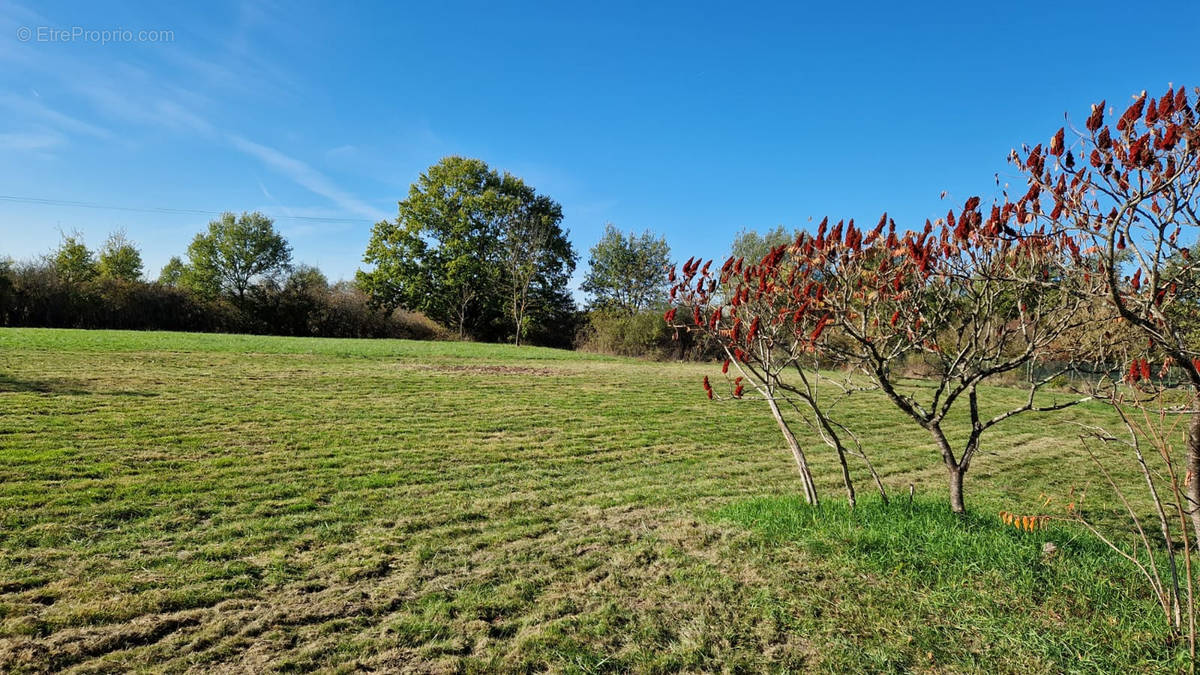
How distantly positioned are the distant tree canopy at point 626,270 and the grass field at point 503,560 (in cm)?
3595

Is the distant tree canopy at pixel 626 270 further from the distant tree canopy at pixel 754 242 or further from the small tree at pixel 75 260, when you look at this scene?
the small tree at pixel 75 260

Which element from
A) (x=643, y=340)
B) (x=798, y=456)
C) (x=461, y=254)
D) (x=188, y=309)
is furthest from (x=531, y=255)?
(x=798, y=456)

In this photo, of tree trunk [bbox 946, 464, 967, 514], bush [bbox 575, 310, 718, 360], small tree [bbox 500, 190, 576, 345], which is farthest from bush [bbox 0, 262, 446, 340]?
tree trunk [bbox 946, 464, 967, 514]

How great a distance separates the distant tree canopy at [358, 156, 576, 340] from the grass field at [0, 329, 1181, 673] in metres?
28.5

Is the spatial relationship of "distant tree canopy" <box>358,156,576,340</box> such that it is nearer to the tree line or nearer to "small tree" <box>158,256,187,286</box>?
the tree line

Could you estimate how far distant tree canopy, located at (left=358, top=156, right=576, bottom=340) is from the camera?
35.8 meters

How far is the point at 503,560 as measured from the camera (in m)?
3.77

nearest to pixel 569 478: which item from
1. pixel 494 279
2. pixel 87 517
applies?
pixel 87 517

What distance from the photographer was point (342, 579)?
340 cm

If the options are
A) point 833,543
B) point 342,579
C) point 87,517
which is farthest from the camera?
point 87,517

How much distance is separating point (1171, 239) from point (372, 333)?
38966 mm

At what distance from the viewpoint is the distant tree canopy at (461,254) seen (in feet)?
118

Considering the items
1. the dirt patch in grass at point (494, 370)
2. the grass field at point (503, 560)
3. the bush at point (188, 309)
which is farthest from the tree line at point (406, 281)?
the grass field at point (503, 560)

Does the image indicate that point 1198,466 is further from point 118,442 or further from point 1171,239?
point 118,442
